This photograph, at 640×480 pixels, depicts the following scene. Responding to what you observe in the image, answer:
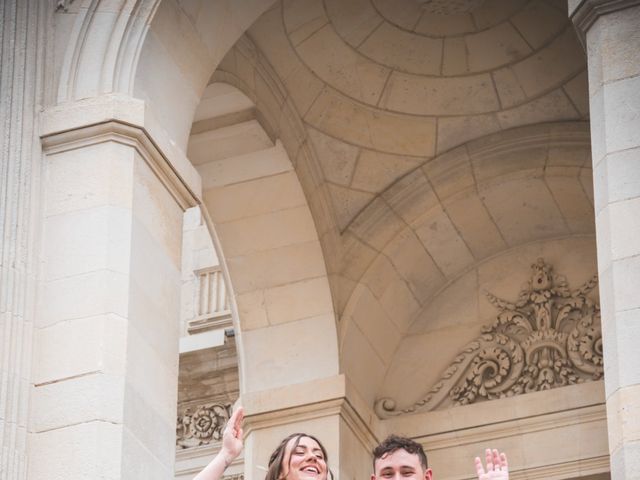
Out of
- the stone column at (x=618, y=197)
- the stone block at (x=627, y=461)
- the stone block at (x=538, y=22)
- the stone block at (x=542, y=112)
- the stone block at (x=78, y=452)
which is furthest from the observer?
the stone block at (x=542, y=112)

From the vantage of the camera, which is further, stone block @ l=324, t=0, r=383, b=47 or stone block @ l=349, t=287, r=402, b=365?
stone block @ l=349, t=287, r=402, b=365

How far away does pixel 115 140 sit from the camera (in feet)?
39.0

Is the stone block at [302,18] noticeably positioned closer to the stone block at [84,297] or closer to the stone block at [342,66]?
the stone block at [342,66]

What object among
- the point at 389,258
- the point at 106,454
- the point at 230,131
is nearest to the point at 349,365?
the point at 389,258

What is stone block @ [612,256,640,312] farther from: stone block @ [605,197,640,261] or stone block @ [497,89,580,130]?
stone block @ [497,89,580,130]

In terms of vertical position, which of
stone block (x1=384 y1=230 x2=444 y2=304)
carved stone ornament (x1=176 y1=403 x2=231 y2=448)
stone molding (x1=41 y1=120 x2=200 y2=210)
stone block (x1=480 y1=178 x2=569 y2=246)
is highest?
stone block (x1=480 y1=178 x2=569 y2=246)

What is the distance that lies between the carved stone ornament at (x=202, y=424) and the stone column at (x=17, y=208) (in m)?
7.22

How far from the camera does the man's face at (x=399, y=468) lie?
29.2 ft

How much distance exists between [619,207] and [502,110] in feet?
19.8

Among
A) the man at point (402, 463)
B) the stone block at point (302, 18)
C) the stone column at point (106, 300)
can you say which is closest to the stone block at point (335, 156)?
the stone block at point (302, 18)

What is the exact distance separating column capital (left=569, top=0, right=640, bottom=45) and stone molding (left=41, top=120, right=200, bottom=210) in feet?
9.83

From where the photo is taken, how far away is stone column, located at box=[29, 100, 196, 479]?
35.6 ft

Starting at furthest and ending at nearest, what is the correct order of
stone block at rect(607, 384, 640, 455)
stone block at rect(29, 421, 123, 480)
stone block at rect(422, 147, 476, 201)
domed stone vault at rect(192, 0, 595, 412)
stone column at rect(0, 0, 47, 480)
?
stone block at rect(422, 147, 476, 201) < domed stone vault at rect(192, 0, 595, 412) < stone column at rect(0, 0, 47, 480) < stone block at rect(29, 421, 123, 480) < stone block at rect(607, 384, 640, 455)

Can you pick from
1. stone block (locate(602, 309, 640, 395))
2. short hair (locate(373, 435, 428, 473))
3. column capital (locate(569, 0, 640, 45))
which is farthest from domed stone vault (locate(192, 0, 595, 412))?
short hair (locate(373, 435, 428, 473))
